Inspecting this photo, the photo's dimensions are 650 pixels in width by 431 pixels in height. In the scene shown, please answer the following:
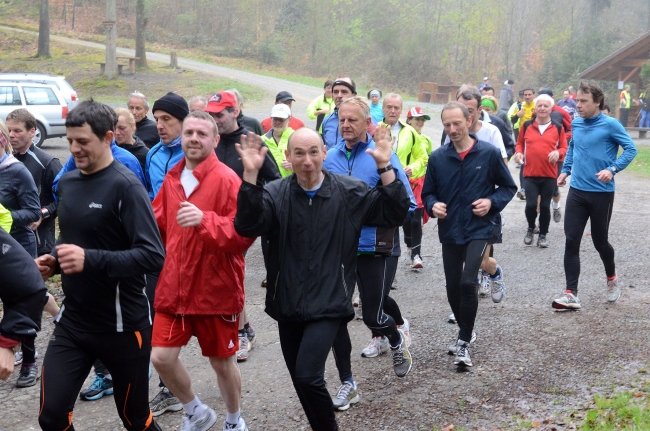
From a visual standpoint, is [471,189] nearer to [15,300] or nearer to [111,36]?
[15,300]

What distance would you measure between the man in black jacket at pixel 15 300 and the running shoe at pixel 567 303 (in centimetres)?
591

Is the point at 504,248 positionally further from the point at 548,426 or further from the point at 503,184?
the point at 548,426

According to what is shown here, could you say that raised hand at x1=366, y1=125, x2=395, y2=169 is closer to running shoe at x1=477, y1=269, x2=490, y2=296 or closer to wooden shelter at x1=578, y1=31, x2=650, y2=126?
running shoe at x1=477, y1=269, x2=490, y2=296

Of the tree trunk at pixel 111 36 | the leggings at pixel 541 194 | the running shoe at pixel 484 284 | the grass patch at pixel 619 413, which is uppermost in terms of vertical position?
the tree trunk at pixel 111 36

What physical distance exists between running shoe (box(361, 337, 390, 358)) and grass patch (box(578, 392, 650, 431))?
1886 millimetres

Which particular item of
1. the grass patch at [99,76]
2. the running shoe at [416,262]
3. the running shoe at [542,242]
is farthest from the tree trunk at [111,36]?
the running shoe at [416,262]

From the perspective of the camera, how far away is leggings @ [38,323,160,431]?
3635mm

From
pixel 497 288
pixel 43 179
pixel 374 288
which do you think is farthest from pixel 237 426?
pixel 497 288

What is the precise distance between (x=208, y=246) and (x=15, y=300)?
5.04 feet

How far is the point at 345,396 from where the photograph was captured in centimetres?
539

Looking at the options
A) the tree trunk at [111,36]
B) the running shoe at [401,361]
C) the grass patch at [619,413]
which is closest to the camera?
the grass patch at [619,413]

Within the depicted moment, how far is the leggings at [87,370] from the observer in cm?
363

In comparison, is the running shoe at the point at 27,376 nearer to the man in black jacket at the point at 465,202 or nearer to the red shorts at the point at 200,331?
the red shorts at the point at 200,331

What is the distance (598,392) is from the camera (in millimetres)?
5598
